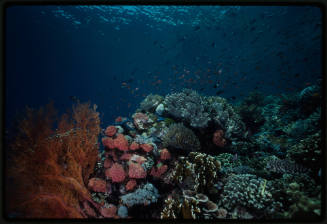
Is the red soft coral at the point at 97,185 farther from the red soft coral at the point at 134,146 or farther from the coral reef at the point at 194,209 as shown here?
the coral reef at the point at 194,209

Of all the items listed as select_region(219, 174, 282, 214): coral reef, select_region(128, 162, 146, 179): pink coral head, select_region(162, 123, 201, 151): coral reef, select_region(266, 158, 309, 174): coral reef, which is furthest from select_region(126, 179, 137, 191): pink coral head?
select_region(266, 158, 309, 174): coral reef

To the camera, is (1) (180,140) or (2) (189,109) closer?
(1) (180,140)

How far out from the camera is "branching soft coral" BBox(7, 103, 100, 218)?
2.52m

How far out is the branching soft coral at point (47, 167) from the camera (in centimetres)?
252

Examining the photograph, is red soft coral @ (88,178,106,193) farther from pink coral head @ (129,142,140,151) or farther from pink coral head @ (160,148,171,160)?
pink coral head @ (160,148,171,160)

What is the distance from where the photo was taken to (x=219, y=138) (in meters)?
5.49

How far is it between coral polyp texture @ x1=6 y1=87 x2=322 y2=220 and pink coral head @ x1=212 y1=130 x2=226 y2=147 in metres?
0.03

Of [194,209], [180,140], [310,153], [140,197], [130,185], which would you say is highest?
[310,153]

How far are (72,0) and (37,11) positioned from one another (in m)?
33.7

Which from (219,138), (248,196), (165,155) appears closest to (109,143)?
(165,155)

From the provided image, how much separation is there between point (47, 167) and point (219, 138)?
4827 mm

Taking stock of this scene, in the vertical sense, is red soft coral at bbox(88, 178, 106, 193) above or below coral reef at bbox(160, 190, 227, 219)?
below

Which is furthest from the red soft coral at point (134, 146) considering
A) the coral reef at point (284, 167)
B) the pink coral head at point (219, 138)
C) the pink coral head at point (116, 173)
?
the coral reef at point (284, 167)

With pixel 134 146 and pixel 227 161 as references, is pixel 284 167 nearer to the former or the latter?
pixel 227 161
